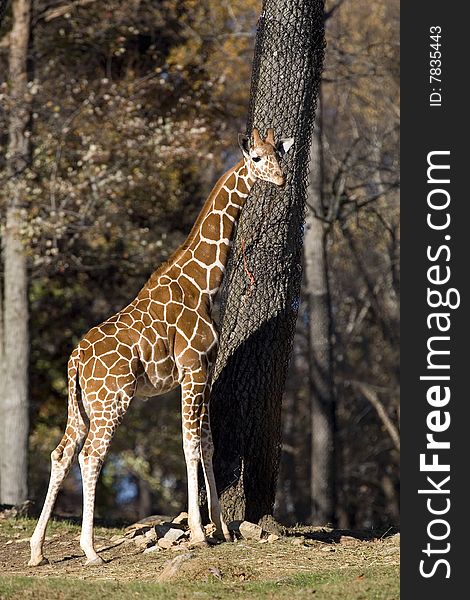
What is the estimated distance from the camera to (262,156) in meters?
10.5

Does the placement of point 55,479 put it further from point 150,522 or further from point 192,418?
point 150,522

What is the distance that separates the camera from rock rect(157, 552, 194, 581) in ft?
30.3

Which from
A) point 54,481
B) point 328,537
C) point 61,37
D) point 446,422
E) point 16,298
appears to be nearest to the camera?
point 446,422

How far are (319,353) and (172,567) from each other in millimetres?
11144

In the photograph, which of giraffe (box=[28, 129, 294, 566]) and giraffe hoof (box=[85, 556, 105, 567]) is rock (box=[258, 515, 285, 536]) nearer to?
giraffe (box=[28, 129, 294, 566])

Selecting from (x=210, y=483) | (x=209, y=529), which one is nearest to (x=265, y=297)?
(x=210, y=483)

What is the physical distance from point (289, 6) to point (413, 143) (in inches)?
122

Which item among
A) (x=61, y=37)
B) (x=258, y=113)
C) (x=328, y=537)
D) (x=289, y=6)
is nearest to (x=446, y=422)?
(x=328, y=537)

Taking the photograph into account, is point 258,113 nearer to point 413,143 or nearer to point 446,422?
point 413,143

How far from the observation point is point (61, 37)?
21344 mm

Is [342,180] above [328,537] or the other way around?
above

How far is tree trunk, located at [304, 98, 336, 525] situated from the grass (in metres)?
8.47

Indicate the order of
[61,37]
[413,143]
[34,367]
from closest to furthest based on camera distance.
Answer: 1. [413,143]
2. [61,37]
3. [34,367]

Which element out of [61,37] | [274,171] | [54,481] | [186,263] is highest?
[61,37]
